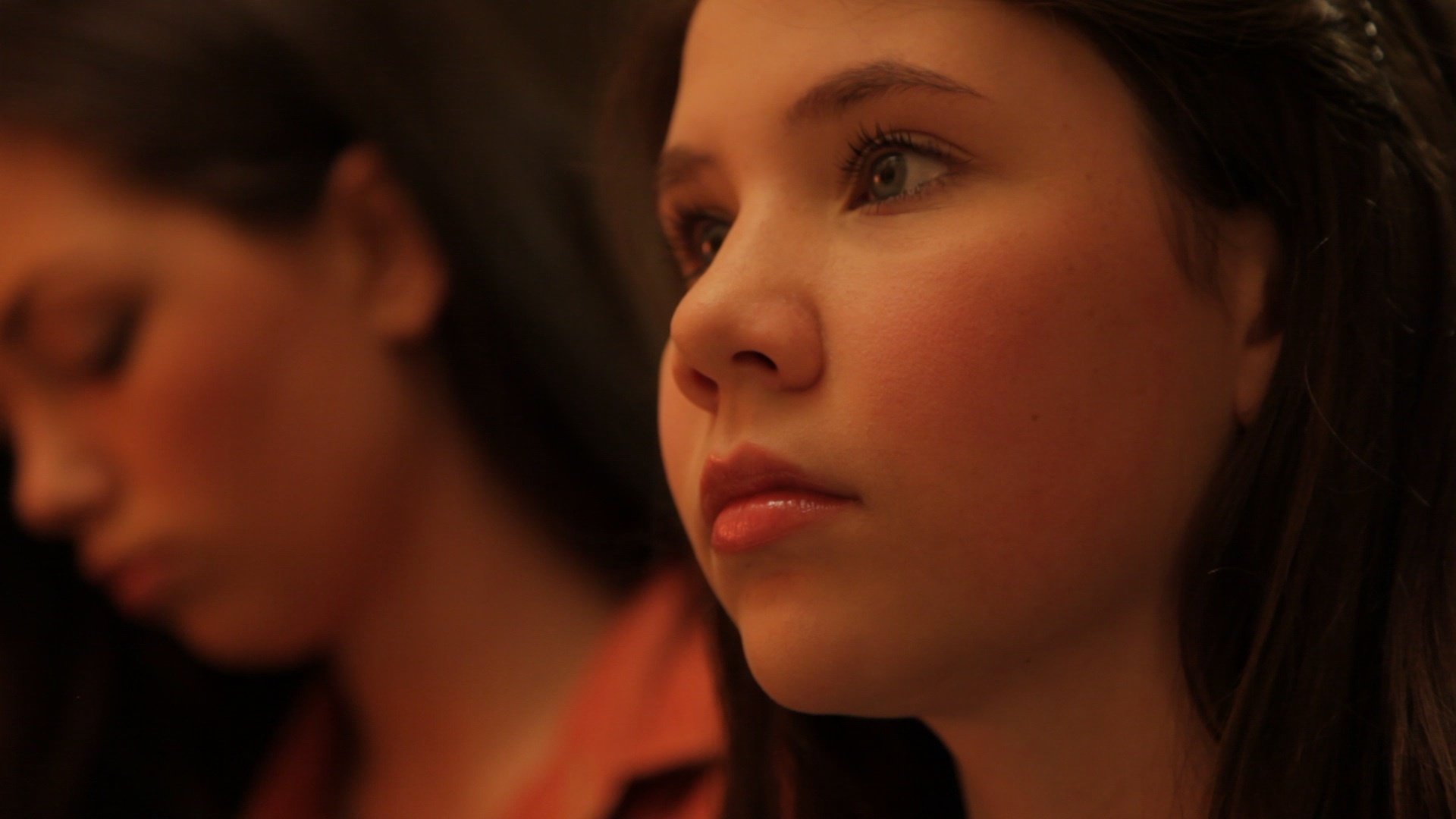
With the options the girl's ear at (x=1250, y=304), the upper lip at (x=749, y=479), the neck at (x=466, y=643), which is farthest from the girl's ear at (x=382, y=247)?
the girl's ear at (x=1250, y=304)

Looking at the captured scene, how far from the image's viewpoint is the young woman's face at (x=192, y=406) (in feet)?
4.66

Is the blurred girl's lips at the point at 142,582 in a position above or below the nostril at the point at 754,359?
below

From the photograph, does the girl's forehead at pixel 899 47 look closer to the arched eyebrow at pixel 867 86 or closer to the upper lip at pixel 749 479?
the arched eyebrow at pixel 867 86

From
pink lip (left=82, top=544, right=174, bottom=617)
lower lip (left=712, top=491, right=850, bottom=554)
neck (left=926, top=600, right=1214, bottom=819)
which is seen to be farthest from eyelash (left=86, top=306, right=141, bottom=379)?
neck (left=926, top=600, right=1214, bottom=819)

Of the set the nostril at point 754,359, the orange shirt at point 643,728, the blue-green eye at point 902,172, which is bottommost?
the orange shirt at point 643,728

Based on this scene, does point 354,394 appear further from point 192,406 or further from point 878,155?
point 878,155

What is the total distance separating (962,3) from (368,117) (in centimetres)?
80

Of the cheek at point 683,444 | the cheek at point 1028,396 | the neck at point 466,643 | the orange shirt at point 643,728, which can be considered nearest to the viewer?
the cheek at point 1028,396

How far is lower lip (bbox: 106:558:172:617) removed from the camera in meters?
1.47

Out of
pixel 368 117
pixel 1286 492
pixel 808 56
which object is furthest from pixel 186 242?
pixel 1286 492

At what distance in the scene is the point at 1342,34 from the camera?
90 centimetres

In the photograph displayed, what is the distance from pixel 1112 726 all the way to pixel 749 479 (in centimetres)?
25

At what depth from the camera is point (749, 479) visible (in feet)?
2.91

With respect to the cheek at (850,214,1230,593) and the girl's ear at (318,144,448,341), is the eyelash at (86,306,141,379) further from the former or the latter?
the cheek at (850,214,1230,593)
